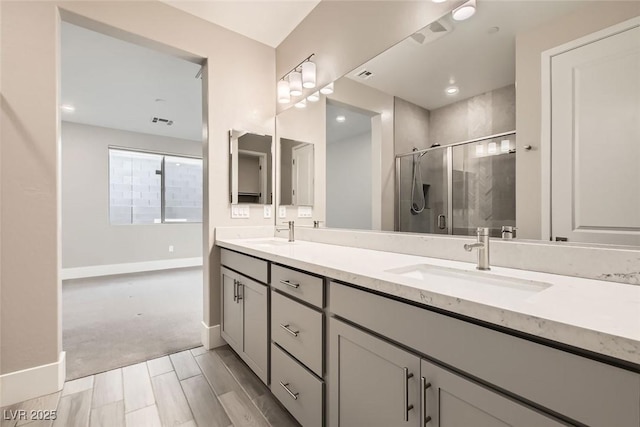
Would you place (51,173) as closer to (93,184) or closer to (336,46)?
(336,46)

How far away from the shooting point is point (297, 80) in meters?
2.33

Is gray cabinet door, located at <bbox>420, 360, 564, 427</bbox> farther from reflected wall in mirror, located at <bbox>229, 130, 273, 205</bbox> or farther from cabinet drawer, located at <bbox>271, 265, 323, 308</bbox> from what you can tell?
reflected wall in mirror, located at <bbox>229, 130, 273, 205</bbox>

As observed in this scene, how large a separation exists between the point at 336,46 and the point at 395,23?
54 centimetres

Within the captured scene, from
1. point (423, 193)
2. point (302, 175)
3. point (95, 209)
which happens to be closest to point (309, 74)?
point (302, 175)

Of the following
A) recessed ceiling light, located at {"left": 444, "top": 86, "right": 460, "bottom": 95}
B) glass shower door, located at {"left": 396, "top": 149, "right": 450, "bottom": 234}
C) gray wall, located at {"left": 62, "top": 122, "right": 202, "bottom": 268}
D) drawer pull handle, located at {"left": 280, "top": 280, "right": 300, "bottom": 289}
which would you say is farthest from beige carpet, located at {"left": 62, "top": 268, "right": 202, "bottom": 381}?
recessed ceiling light, located at {"left": 444, "top": 86, "right": 460, "bottom": 95}

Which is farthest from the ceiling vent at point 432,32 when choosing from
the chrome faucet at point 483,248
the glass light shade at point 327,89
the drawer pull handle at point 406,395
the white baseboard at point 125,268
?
the white baseboard at point 125,268

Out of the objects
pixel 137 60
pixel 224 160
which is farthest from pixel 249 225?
pixel 137 60

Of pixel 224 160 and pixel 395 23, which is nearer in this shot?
pixel 395 23

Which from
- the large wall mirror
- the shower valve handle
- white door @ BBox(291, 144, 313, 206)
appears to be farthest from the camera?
white door @ BBox(291, 144, 313, 206)

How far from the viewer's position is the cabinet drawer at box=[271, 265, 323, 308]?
46.0 inches

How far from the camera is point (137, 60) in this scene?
111 inches

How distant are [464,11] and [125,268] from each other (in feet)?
19.6

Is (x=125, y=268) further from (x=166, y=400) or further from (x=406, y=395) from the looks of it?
(x=406, y=395)

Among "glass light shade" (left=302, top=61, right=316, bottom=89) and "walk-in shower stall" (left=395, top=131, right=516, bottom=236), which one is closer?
"walk-in shower stall" (left=395, top=131, right=516, bottom=236)
